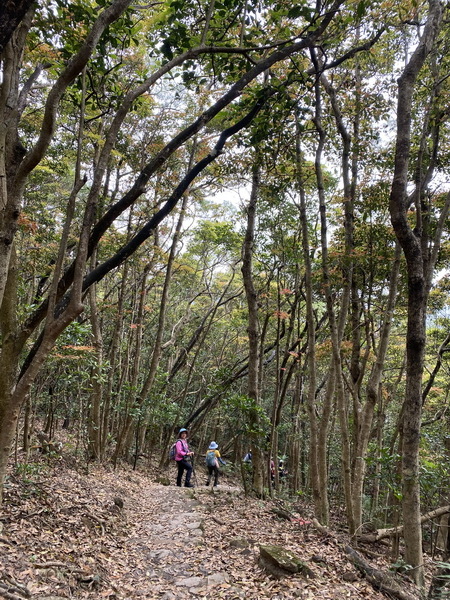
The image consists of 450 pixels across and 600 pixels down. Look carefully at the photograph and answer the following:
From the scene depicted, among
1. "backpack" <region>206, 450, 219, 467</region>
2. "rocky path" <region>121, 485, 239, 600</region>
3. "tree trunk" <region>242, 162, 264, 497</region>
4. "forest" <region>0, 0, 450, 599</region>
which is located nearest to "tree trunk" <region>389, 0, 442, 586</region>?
"forest" <region>0, 0, 450, 599</region>

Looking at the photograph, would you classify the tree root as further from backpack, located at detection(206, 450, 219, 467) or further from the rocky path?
backpack, located at detection(206, 450, 219, 467)

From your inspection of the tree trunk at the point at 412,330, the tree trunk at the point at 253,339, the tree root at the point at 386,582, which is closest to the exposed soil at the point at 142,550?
the tree root at the point at 386,582

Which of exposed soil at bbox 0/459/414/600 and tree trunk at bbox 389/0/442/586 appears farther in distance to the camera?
tree trunk at bbox 389/0/442/586

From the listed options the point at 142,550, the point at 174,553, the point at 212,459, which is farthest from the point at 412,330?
the point at 212,459

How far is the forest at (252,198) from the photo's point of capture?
12.1ft

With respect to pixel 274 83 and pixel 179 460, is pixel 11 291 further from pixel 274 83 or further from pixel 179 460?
pixel 179 460

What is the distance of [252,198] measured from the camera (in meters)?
9.71

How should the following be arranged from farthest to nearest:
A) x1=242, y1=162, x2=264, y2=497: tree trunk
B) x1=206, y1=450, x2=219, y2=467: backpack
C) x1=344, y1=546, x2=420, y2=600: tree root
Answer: x1=206, y1=450, x2=219, y2=467: backpack
x1=242, y1=162, x2=264, y2=497: tree trunk
x1=344, y1=546, x2=420, y2=600: tree root

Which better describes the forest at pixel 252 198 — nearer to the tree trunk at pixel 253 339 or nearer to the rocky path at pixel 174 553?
the tree trunk at pixel 253 339

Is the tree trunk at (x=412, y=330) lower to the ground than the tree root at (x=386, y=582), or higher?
higher

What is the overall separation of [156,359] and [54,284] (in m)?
9.65

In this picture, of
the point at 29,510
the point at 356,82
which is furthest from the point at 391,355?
the point at 29,510

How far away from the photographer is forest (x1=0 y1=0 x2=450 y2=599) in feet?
12.1

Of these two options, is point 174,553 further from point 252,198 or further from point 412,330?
point 252,198
